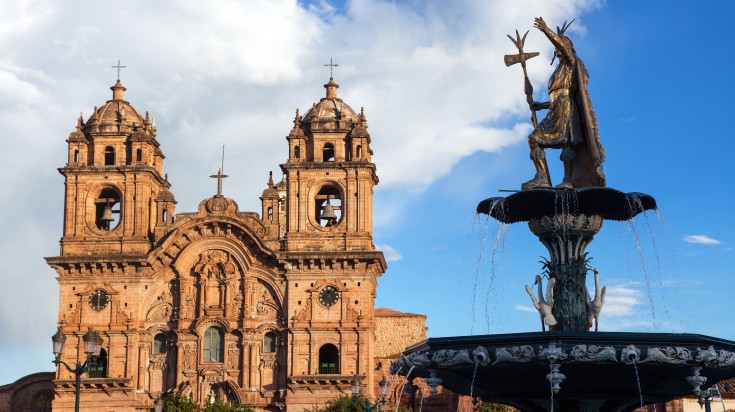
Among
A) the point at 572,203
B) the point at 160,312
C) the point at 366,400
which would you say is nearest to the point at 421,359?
the point at 572,203

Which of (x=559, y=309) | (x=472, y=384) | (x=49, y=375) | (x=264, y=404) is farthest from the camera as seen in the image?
(x=49, y=375)

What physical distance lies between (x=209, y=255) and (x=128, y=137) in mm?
6413

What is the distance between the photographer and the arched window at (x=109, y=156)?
58.6m

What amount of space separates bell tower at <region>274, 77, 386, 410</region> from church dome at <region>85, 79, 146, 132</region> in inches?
287

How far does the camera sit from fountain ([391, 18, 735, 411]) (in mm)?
15250

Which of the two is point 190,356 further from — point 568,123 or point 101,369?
point 568,123

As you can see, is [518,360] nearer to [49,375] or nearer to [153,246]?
[153,246]

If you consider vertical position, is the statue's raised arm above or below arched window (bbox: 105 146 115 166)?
below

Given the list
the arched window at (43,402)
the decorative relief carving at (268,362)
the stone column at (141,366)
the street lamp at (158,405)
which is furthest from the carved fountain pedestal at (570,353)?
the arched window at (43,402)

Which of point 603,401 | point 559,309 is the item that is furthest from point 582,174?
point 603,401

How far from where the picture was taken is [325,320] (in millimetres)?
55188

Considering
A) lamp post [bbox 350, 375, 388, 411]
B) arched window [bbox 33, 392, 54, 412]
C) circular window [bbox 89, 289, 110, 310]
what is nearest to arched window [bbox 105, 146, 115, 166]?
circular window [bbox 89, 289, 110, 310]

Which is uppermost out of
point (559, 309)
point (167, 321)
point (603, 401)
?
point (167, 321)

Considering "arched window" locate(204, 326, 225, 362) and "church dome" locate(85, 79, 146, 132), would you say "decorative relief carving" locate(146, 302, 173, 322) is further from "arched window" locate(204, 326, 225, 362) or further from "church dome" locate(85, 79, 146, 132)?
"church dome" locate(85, 79, 146, 132)
